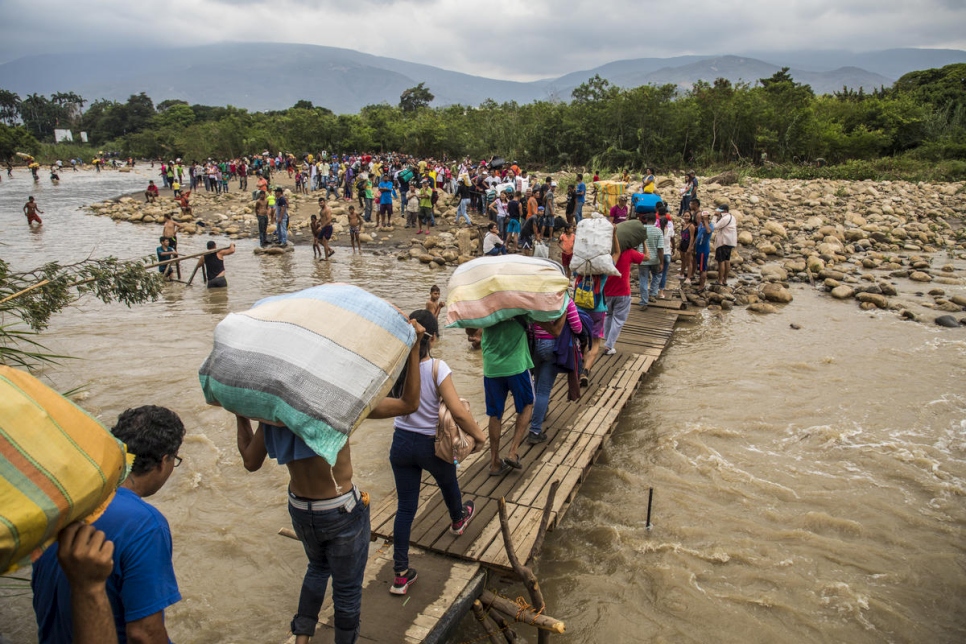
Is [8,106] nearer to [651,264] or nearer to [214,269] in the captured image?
[214,269]

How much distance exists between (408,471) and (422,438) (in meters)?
0.26

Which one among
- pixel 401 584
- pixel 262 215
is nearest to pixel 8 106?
pixel 262 215

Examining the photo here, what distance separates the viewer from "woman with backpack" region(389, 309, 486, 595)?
3.32m

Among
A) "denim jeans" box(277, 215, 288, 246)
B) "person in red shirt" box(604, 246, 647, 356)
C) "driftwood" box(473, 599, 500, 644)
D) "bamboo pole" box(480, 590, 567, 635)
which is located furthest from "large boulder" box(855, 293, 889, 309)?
"denim jeans" box(277, 215, 288, 246)

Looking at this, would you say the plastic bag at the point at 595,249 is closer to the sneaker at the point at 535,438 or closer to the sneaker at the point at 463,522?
the sneaker at the point at 535,438

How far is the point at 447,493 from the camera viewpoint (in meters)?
3.79

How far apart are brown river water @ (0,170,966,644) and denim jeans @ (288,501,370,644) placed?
4.22 feet

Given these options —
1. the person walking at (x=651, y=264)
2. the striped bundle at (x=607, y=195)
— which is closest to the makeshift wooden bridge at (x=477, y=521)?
the person walking at (x=651, y=264)

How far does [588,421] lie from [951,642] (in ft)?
10.1

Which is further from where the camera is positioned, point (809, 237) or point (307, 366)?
point (809, 237)

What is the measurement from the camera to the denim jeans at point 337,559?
272 cm

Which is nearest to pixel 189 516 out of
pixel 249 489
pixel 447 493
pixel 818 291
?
pixel 249 489

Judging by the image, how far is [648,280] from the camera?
401 inches

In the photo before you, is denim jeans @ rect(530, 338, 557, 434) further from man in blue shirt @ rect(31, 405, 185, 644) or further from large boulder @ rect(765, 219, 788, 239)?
large boulder @ rect(765, 219, 788, 239)
